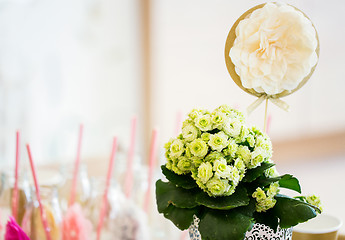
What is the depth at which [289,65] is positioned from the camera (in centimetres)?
78

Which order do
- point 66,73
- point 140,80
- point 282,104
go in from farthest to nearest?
1. point 140,80
2. point 66,73
3. point 282,104

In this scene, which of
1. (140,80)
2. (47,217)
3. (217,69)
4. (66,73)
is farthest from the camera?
(140,80)

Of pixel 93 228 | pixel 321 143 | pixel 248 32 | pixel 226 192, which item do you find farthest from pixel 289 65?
pixel 321 143

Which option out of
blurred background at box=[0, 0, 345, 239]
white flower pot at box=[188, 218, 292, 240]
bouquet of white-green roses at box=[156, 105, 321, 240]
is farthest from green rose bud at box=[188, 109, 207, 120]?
blurred background at box=[0, 0, 345, 239]

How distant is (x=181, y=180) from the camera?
0.77m

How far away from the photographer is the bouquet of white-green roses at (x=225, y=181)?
0.70 meters

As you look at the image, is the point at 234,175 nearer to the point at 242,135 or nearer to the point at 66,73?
the point at 242,135

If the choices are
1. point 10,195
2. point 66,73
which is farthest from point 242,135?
point 66,73

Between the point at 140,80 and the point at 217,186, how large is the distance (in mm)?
2574

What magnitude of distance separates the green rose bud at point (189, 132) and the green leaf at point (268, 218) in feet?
0.56

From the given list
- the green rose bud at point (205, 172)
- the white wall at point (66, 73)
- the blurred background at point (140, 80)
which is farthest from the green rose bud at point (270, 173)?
the blurred background at point (140, 80)

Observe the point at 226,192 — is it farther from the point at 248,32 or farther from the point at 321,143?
the point at 321,143

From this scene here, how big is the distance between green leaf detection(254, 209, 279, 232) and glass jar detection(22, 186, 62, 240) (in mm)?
558

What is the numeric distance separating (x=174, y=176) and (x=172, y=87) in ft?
7.90
